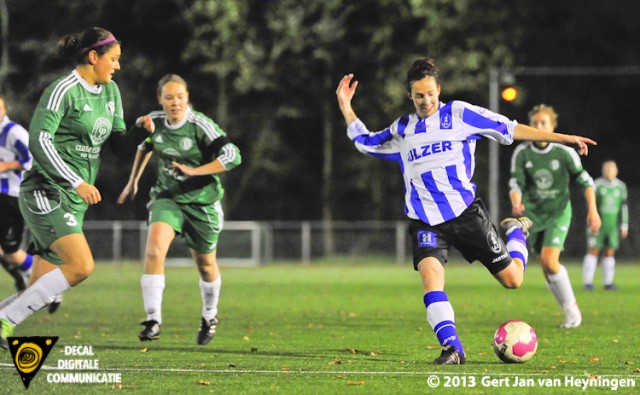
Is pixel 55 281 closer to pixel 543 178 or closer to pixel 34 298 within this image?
pixel 34 298

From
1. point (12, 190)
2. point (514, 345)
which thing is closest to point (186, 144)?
point (12, 190)

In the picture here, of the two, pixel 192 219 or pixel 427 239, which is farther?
pixel 192 219

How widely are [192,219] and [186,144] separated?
2.24ft

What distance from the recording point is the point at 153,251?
35.2 ft

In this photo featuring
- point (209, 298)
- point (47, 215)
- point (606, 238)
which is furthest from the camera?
point (606, 238)

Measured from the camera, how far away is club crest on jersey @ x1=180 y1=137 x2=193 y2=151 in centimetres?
1098

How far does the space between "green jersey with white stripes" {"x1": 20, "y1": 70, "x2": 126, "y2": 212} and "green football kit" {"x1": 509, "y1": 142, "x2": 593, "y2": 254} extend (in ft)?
17.6

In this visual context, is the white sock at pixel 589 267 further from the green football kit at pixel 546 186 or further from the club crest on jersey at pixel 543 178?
the club crest on jersey at pixel 543 178

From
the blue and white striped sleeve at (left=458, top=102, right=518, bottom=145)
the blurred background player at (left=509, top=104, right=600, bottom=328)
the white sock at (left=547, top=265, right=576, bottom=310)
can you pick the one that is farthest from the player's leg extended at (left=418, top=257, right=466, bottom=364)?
the white sock at (left=547, top=265, right=576, bottom=310)

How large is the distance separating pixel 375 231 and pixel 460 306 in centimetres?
1966

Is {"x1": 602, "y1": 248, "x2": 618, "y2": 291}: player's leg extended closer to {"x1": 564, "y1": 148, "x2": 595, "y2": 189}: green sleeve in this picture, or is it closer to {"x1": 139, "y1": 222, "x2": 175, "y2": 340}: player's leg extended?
{"x1": 564, "y1": 148, "x2": 595, "y2": 189}: green sleeve

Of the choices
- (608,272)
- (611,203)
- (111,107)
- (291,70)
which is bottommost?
(608,272)

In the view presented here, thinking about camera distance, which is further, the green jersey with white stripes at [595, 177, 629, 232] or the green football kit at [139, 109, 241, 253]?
the green jersey with white stripes at [595, 177, 629, 232]

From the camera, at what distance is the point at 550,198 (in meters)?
13.2
